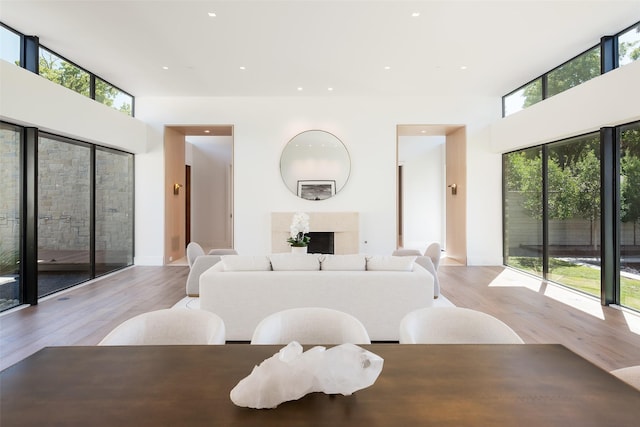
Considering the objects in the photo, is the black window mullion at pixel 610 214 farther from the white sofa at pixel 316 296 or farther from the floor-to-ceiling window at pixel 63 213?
the floor-to-ceiling window at pixel 63 213

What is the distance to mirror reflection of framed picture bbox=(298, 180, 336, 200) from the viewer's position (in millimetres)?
7297

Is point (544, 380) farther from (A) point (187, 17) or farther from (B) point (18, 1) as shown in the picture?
(B) point (18, 1)

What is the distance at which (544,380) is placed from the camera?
1.14 m

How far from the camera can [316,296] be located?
128 inches

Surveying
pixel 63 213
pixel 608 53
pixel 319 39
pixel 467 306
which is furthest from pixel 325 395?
pixel 608 53

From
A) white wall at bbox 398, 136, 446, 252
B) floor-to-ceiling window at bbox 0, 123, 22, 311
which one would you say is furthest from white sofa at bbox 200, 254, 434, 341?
white wall at bbox 398, 136, 446, 252

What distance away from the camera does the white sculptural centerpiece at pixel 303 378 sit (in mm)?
964

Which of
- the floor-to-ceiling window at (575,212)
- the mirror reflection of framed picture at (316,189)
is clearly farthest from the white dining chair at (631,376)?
the mirror reflection of framed picture at (316,189)

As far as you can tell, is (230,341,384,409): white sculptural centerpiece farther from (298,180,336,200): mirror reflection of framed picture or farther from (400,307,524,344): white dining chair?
(298,180,336,200): mirror reflection of framed picture

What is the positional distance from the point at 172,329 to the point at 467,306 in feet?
12.3

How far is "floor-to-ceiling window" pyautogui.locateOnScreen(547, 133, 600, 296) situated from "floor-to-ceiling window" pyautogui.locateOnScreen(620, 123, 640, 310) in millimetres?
360

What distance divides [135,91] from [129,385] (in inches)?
279

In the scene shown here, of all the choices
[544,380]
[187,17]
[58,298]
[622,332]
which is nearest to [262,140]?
[187,17]

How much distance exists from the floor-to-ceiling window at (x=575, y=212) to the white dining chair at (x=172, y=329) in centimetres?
513
